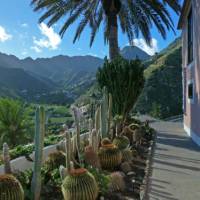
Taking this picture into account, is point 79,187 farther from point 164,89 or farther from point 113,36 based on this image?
point 164,89

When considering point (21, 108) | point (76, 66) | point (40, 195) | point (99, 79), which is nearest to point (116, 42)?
point (99, 79)

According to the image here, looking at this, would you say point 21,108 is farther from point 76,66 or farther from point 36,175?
point 76,66

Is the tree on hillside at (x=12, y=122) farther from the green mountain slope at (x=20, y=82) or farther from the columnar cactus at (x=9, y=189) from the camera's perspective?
the green mountain slope at (x=20, y=82)

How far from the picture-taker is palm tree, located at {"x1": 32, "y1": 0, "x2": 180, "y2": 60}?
52.7 ft

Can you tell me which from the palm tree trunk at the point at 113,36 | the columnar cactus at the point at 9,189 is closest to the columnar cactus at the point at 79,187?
the columnar cactus at the point at 9,189

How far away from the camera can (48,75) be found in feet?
439

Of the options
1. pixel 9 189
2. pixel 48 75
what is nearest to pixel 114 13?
pixel 9 189

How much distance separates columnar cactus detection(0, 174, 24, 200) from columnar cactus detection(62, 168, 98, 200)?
64 centimetres

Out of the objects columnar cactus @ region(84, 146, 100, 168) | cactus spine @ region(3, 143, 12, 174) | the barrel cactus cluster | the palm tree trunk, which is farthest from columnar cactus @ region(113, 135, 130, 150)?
the palm tree trunk

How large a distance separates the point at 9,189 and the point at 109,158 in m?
3.05

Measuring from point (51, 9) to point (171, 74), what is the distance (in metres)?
37.1

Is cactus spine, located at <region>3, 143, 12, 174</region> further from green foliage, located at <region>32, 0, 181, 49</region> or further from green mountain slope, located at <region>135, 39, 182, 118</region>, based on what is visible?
green mountain slope, located at <region>135, 39, 182, 118</region>

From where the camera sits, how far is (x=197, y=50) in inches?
464

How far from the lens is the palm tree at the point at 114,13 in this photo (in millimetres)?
16062
